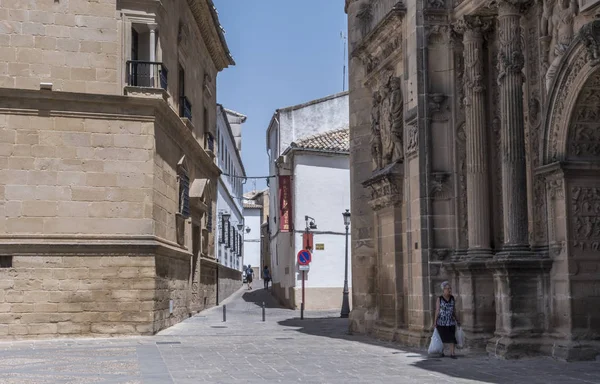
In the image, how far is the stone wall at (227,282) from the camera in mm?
39662

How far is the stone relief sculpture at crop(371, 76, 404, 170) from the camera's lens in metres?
17.4

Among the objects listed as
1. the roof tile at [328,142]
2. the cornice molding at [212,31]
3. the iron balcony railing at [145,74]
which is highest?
the cornice molding at [212,31]

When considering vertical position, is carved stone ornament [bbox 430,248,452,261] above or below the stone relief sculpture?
below

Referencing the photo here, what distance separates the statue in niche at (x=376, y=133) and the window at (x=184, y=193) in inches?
245

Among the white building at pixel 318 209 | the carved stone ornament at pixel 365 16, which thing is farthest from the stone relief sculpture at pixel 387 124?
the white building at pixel 318 209

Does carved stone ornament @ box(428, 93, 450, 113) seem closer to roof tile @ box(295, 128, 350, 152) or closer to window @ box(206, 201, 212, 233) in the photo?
window @ box(206, 201, 212, 233)

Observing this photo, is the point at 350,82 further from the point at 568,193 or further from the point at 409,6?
the point at 568,193

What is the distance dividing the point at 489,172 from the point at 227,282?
102 feet

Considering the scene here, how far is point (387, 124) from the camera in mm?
17844

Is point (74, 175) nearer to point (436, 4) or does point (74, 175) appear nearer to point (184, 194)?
point (184, 194)

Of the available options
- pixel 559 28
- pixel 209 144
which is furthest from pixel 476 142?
pixel 209 144

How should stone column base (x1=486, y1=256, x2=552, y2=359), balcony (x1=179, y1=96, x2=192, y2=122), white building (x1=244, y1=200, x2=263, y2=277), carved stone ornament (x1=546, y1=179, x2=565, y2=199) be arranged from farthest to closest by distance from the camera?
white building (x1=244, y1=200, x2=263, y2=277) < balcony (x1=179, y1=96, x2=192, y2=122) < stone column base (x1=486, y1=256, x2=552, y2=359) < carved stone ornament (x1=546, y1=179, x2=565, y2=199)

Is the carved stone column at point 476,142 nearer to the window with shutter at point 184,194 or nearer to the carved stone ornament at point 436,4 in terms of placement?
the carved stone ornament at point 436,4

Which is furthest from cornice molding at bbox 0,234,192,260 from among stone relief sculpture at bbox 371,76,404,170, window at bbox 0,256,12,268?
stone relief sculpture at bbox 371,76,404,170
